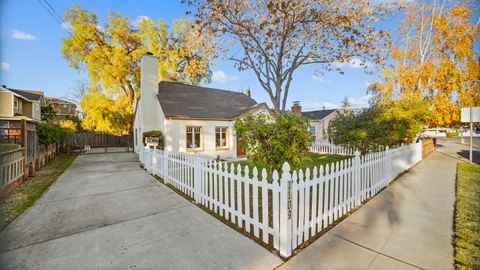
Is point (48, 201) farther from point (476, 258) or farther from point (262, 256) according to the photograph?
point (476, 258)

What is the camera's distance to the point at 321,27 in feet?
21.6

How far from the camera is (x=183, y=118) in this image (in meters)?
12.5

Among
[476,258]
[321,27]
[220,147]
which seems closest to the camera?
[476,258]

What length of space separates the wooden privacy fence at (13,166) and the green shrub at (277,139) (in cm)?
647

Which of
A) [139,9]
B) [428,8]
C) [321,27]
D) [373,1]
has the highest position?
[428,8]

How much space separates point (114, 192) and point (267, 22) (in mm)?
7030

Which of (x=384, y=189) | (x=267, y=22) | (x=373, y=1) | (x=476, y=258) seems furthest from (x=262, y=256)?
(x=373, y=1)

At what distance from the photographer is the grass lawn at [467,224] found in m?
2.73

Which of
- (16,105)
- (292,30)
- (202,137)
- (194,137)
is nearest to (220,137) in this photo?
(202,137)

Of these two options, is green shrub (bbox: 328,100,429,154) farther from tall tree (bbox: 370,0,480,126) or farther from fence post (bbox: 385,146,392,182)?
tall tree (bbox: 370,0,480,126)

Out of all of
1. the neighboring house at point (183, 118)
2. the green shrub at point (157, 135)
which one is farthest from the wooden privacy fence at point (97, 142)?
the green shrub at point (157, 135)

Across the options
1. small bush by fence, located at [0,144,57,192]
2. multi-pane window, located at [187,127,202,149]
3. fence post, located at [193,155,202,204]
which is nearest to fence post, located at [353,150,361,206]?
fence post, located at [193,155,202,204]

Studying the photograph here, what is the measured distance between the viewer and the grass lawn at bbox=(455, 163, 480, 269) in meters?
2.73

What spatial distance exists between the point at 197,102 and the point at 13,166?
34.4ft
